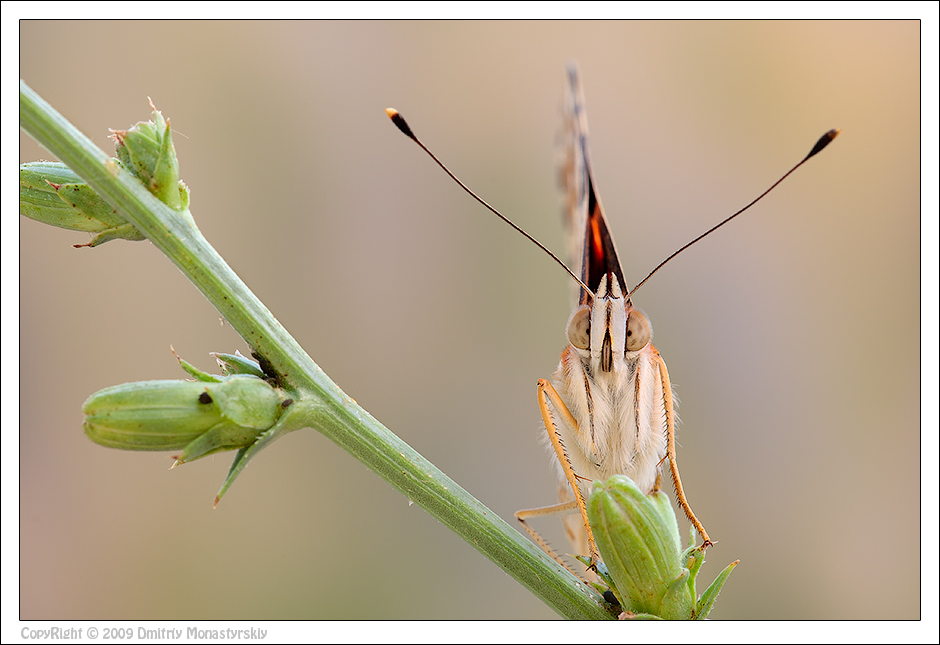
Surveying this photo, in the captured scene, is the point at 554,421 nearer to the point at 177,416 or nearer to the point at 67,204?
the point at 177,416

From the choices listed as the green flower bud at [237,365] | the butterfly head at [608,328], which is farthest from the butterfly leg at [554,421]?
the green flower bud at [237,365]

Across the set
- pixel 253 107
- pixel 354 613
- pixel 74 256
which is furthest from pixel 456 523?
pixel 253 107

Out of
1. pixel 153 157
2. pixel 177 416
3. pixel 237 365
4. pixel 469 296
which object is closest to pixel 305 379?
pixel 237 365

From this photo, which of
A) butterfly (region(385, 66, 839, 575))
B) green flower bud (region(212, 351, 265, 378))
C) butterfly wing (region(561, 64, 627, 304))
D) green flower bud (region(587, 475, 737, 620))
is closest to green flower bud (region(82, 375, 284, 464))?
green flower bud (region(212, 351, 265, 378))

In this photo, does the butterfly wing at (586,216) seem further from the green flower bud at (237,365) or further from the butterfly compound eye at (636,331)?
the green flower bud at (237,365)

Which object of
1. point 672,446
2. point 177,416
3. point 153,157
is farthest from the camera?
point 672,446

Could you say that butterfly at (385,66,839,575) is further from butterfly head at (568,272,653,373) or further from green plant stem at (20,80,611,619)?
green plant stem at (20,80,611,619)
